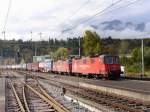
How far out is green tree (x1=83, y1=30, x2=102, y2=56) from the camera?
290 ft

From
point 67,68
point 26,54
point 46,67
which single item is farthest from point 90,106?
point 26,54

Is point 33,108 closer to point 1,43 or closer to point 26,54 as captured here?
point 1,43

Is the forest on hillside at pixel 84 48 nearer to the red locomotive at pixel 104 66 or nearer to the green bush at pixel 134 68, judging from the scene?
the green bush at pixel 134 68

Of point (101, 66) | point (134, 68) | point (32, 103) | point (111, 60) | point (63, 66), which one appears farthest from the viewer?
point (63, 66)

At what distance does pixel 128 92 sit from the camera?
89.1 feet

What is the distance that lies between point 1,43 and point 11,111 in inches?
3697

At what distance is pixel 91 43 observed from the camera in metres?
90.6

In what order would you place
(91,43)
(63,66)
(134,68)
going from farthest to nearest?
(91,43)
(63,66)
(134,68)

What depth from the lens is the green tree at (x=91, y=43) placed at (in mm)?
88375

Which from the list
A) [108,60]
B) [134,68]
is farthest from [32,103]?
[134,68]

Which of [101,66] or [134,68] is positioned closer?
[101,66]

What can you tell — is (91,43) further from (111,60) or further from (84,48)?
(111,60)

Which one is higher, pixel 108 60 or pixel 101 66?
pixel 108 60

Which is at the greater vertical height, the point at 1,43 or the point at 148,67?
the point at 1,43
